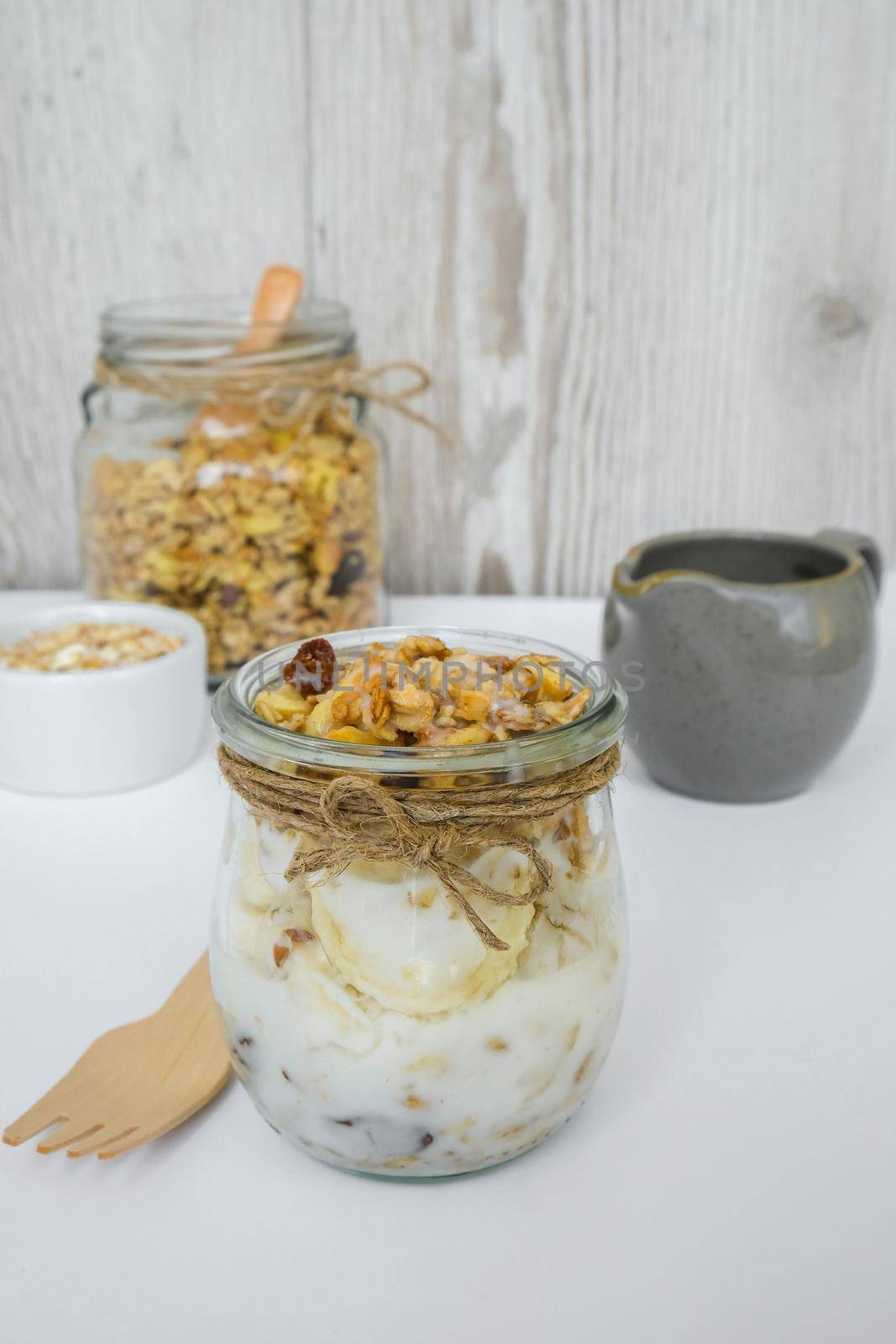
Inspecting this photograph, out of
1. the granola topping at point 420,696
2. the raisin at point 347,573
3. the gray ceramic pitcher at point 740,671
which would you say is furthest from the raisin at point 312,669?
the raisin at point 347,573

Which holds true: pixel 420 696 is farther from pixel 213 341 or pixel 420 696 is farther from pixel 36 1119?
pixel 213 341

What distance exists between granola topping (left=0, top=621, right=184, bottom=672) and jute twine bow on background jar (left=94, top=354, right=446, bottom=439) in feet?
0.58

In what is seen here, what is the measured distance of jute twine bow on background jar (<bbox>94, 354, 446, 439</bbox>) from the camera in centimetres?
95

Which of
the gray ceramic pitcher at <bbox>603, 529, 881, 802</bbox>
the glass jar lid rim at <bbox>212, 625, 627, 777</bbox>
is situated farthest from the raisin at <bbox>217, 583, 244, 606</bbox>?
the glass jar lid rim at <bbox>212, 625, 627, 777</bbox>

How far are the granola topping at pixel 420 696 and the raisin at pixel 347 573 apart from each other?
418 millimetres

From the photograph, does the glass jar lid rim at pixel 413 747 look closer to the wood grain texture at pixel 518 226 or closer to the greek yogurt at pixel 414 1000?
the greek yogurt at pixel 414 1000

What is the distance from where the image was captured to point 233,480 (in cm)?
92

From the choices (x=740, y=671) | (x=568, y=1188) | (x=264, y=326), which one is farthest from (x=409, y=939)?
(x=264, y=326)

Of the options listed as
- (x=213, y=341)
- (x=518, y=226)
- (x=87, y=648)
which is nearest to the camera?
(x=87, y=648)

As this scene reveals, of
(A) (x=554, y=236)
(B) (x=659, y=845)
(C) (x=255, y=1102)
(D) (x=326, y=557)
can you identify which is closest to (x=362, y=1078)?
(C) (x=255, y=1102)

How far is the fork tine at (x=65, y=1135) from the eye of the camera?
483 mm

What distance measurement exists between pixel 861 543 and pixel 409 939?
1.74 feet

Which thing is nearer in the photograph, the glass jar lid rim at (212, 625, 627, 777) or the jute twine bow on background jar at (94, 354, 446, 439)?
the glass jar lid rim at (212, 625, 627, 777)

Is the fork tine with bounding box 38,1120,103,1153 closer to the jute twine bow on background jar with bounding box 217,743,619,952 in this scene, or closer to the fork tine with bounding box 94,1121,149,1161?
the fork tine with bounding box 94,1121,149,1161
